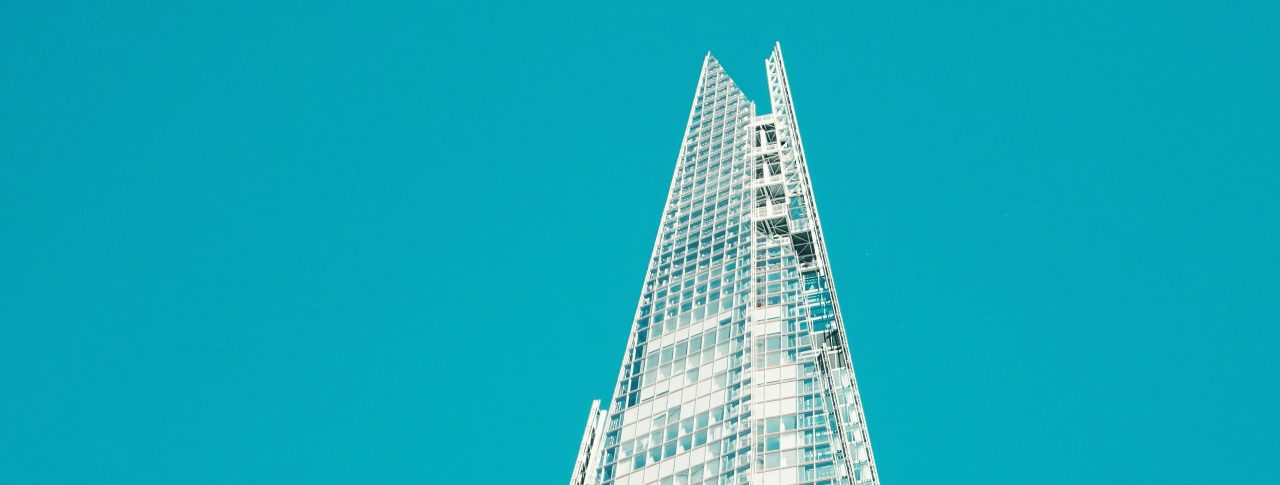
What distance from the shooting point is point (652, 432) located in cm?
7925

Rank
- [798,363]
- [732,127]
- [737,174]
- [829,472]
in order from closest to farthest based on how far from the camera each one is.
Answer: [829,472], [798,363], [737,174], [732,127]

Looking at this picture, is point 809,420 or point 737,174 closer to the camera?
point 809,420

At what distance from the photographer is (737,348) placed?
275ft

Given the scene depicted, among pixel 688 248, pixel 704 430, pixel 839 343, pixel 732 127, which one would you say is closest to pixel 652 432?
pixel 704 430

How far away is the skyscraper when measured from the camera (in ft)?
244

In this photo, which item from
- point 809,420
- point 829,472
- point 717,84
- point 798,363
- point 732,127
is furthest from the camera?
point 717,84

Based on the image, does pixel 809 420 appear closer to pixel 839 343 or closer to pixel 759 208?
pixel 839 343

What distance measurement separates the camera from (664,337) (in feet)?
295

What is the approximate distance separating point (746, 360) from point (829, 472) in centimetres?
1287

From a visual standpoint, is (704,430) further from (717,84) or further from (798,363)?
(717,84)

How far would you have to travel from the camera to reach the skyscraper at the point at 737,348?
74250 millimetres

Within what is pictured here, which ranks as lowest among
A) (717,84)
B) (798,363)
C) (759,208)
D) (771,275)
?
(798,363)

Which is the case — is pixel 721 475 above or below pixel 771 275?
below

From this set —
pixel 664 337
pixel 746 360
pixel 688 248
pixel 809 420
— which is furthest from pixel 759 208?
pixel 809 420
